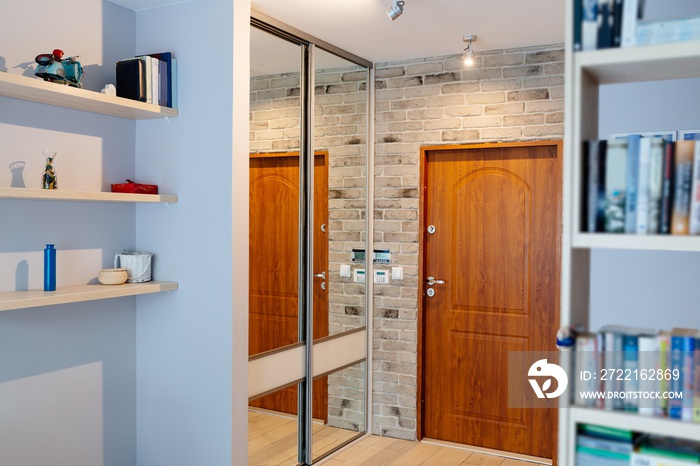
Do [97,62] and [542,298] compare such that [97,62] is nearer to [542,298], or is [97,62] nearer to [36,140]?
[36,140]

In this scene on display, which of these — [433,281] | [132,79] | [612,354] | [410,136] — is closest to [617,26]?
[612,354]

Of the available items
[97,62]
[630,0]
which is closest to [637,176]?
[630,0]

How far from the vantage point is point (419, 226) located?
4402mm

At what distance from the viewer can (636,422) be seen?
1.46 metres

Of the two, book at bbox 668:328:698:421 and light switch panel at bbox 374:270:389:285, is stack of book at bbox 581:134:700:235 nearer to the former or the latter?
book at bbox 668:328:698:421

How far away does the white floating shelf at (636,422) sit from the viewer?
56.1 inches

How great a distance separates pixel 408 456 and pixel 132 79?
2756 millimetres

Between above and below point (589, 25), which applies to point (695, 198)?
below

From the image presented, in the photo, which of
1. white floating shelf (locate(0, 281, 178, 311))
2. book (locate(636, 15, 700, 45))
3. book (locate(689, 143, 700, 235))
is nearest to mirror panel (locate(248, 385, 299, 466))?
white floating shelf (locate(0, 281, 178, 311))

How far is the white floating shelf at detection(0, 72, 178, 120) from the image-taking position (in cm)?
256

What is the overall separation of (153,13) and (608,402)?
9.44 ft

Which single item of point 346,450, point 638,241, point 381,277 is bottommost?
point 346,450

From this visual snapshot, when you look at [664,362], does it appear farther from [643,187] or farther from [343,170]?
[343,170]

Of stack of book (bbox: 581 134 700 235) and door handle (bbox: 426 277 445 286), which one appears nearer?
stack of book (bbox: 581 134 700 235)
